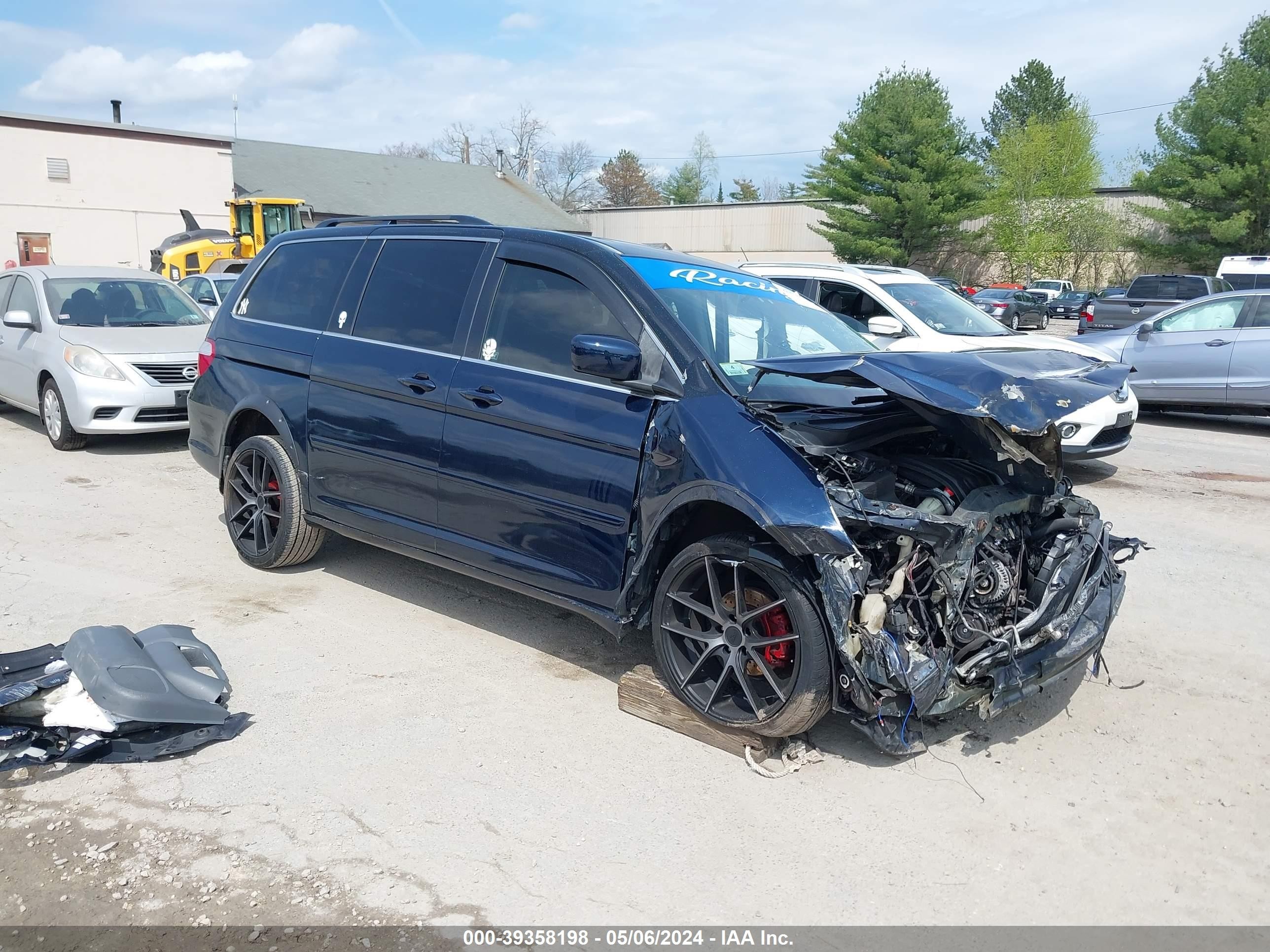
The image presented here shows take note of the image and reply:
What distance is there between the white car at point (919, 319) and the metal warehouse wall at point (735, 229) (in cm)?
4585

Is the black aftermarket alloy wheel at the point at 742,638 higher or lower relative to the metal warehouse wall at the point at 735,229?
lower

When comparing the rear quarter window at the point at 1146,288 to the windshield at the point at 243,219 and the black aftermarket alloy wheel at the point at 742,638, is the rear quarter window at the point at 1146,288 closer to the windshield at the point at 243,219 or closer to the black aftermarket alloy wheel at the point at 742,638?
the black aftermarket alloy wheel at the point at 742,638

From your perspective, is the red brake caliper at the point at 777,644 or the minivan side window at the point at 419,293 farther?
the minivan side window at the point at 419,293

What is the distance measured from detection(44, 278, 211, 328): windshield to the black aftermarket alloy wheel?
8255 mm

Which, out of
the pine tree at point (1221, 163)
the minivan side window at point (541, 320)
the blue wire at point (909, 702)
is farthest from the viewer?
the pine tree at point (1221, 163)

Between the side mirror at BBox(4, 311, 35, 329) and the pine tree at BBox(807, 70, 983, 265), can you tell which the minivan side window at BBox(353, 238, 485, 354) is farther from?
the pine tree at BBox(807, 70, 983, 265)

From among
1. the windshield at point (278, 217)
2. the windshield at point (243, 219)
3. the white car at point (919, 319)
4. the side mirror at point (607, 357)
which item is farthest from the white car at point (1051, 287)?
the side mirror at point (607, 357)

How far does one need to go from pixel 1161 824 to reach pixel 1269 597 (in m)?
2.98

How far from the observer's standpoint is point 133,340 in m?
9.80

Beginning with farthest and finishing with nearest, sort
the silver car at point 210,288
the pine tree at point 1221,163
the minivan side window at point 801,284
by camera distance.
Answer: the pine tree at point 1221,163
the silver car at point 210,288
the minivan side window at point 801,284

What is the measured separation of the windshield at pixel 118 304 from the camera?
33.2 ft

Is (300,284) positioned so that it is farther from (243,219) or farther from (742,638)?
(243,219)

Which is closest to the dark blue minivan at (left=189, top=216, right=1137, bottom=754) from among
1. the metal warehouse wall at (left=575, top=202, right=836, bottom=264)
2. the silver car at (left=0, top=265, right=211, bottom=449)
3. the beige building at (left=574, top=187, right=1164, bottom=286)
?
the silver car at (left=0, top=265, right=211, bottom=449)

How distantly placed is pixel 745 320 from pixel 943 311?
5.90 metres
